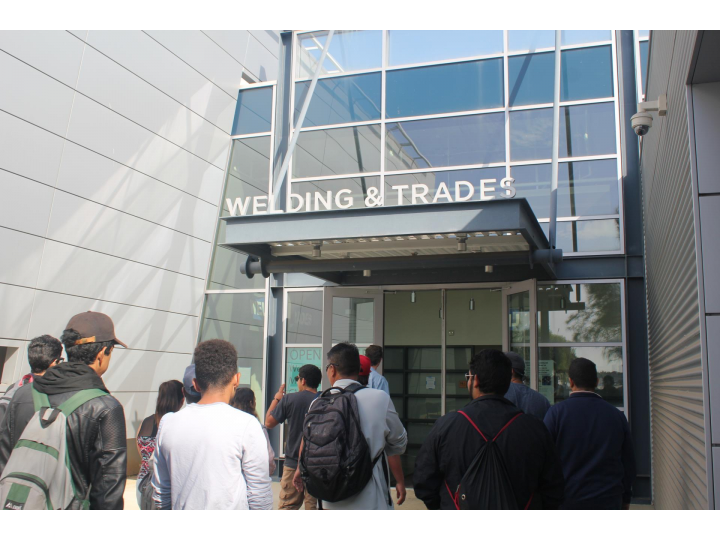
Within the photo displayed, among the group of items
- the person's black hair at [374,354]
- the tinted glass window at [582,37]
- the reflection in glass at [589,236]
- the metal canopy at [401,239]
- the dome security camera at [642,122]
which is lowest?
the person's black hair at [374,354]

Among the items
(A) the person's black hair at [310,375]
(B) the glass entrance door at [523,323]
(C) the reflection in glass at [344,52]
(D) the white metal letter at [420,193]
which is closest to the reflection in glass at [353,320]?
(D) the white metal letter at [420,193]

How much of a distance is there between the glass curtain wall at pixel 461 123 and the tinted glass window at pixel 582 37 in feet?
0.05

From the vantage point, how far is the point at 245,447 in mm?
2885

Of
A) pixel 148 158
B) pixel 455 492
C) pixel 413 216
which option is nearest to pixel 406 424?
pixel 413 216

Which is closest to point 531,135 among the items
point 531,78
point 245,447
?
point 531,78

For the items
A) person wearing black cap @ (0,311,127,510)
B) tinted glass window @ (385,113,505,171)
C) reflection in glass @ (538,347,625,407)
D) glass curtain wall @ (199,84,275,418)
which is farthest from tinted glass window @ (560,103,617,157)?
person wearing black cap @ (0,311,127,510)

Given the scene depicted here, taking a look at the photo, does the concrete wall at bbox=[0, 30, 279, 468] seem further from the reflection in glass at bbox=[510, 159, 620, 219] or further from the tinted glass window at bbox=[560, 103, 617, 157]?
the tinted glass window at bbox=[560, 103, 617, 157]

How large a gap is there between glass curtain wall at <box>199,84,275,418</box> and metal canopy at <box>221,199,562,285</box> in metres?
2.69

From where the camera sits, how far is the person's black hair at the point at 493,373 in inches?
131

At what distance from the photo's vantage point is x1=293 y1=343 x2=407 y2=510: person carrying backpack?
3.53m

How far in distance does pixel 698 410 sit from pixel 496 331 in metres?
7.69

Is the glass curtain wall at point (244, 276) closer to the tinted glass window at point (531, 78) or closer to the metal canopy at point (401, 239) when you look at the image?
the metal canopy at point (401, 239)

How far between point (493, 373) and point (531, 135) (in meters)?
7.10
